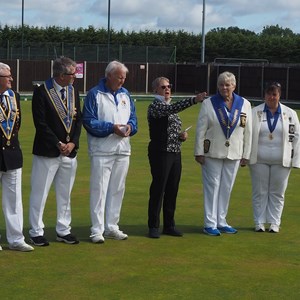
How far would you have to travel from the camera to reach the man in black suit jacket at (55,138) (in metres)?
7.33

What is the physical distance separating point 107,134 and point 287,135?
201 centimetres

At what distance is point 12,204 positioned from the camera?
721cm

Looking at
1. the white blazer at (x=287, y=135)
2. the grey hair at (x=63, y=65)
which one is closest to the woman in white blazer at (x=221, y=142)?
the white blazer at (x=287, y=135)

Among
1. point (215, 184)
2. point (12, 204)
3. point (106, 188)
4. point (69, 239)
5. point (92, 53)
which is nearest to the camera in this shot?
point (12, 204)

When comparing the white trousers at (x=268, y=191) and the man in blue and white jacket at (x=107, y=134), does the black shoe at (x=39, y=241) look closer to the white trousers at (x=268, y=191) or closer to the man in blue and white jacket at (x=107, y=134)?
the man in blue and white jacket at (x=107, y=134)

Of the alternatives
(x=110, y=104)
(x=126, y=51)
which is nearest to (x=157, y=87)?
(x=110, y=104)

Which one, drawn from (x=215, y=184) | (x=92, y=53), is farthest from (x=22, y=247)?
(x=92, y=53)

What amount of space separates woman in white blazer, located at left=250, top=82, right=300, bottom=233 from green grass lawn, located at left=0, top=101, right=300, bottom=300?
27 centimetres

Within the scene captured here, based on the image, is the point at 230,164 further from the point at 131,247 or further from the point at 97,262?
the point at 97,262

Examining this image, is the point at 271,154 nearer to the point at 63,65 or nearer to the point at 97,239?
the point at 97,239

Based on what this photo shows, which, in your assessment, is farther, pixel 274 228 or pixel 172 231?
pixel 274 228

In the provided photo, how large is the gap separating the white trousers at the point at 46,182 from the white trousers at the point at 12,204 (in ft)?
0.79

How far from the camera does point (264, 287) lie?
20.7ft

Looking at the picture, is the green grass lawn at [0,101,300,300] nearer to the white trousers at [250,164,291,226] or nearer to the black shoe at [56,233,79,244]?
the black shoe at [56,233,79,244]
